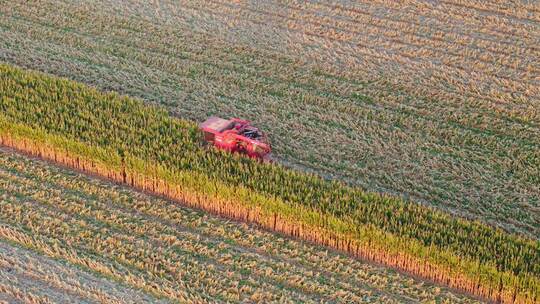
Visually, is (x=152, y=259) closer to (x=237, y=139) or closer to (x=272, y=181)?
(x=272, y=181)

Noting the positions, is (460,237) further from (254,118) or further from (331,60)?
(331,60)

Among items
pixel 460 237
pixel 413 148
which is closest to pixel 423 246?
pixel 460 237

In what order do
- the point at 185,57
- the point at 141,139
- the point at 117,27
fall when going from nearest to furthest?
the point at 141,139 → the point at 185,57 → the point at 117,27

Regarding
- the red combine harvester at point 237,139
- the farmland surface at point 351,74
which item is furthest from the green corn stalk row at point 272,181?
the farmland surface at point 351,74

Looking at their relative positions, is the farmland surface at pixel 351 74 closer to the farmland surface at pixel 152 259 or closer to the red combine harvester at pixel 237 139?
the red combine harvester at pixel 237 139

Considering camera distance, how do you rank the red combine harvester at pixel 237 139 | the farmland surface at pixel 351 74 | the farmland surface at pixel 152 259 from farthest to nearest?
the farmland surface at pixel 351 74 → the red combine harvester at pixel 237 139 → the farmland surface at pixel 152 259

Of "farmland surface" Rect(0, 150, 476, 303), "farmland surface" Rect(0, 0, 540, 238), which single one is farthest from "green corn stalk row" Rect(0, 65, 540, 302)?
"farmland surface" Rect(0, 0, 540, 238)
